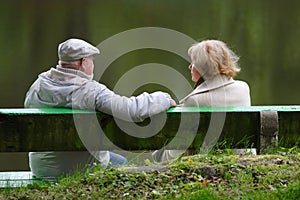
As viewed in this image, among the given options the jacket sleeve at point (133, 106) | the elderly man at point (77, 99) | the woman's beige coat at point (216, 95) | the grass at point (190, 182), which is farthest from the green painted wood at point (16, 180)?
the woman's beige coat at point (216, 95)

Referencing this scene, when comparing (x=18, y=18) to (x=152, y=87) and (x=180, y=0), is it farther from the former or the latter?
(x=152, y=87)

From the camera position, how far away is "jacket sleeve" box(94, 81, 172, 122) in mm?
3086

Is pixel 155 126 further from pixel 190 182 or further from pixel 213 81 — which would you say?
pixel 213 81

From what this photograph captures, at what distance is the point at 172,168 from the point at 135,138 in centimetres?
26

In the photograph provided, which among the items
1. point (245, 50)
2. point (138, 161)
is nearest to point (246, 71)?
point (245, 50)

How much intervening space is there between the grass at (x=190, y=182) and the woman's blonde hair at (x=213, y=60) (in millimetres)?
938

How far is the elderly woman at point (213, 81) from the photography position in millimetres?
3695

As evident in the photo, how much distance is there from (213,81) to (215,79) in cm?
2

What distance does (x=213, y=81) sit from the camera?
3.84 meters

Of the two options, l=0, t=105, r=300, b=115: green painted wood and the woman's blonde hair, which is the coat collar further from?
l=0, t=105, r=300, b=115: green painted wood

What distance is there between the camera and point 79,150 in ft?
10.0

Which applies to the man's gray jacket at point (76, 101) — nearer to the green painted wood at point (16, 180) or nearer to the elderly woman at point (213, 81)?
the green painted wood at point (16, 180)

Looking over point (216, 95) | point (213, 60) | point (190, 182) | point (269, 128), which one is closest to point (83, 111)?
point (190, 182)

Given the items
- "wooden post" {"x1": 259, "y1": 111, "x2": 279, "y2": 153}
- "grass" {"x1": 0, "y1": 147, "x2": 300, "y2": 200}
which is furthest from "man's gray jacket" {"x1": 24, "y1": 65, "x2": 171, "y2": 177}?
"wooden post" {"x1": 259, "y1": 111, "x2": 279, "y2": 153}
